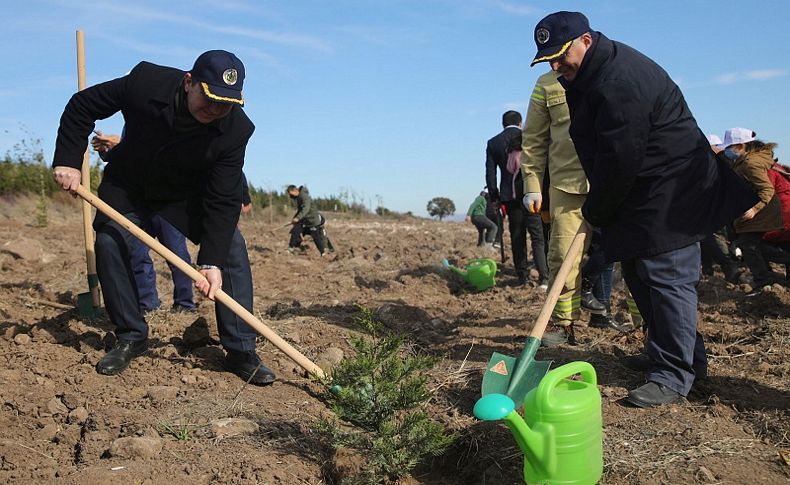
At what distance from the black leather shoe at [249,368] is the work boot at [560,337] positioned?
1725 millimetres

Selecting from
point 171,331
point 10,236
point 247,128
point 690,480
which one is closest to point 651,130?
point 690,480

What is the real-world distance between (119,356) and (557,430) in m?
2.41

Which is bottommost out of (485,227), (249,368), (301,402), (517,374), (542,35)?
(301,402)

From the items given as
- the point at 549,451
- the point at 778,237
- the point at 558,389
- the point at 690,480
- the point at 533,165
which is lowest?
the point at 690,480

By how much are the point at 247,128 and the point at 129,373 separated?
144 cm

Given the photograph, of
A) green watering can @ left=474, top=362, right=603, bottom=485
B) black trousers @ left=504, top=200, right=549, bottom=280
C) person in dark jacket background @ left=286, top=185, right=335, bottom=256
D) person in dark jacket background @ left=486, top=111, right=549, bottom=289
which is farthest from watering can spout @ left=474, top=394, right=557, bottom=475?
person in dark jacket background @ left=286, top=185, right=335, bottom=256

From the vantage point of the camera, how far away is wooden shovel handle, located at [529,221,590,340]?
335 centimetres

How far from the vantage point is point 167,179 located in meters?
3.80

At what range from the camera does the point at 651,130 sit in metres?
3.27

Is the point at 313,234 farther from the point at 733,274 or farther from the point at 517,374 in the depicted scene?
the point at 517,374

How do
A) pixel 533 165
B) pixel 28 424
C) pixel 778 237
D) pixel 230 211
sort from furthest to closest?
pixel 778 237 → pixel 533 165 → pixel 230 211 → pixel 28 424

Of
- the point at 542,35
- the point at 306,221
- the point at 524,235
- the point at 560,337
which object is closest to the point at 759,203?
the point at 560,337

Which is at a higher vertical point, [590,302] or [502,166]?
[502,166]

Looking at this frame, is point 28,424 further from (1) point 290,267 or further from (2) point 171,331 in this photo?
(1) point 290,267
